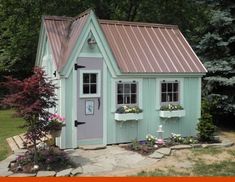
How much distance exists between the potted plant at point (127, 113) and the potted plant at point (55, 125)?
1.76m

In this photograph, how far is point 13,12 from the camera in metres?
19.3

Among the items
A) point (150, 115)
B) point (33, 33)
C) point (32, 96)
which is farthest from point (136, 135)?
point (33, 33)

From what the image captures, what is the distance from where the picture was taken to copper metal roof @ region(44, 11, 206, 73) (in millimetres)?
10906

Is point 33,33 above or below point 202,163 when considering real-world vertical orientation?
above

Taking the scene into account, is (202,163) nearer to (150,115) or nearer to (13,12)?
(150,115)

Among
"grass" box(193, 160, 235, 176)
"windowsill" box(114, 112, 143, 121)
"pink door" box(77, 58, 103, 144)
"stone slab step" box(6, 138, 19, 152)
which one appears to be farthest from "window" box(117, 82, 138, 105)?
"stone slab step" box(6, 138, 19, 152)

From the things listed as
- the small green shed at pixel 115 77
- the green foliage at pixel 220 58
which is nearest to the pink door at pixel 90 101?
the small green shed at pixel 115 77

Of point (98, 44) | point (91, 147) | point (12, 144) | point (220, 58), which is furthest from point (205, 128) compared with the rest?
point (12, 144)

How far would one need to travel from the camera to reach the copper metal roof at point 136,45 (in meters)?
10.9

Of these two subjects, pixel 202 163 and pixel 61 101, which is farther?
pixel 61 101

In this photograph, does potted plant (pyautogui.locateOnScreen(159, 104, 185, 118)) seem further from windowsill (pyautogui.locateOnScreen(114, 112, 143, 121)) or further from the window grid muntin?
the window grid muntin

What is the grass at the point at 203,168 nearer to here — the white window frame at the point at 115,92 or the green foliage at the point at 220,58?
the white window frame at the point at 115,92

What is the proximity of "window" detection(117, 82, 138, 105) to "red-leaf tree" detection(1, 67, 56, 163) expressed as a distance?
110 inches

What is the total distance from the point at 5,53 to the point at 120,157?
16.6 meters
